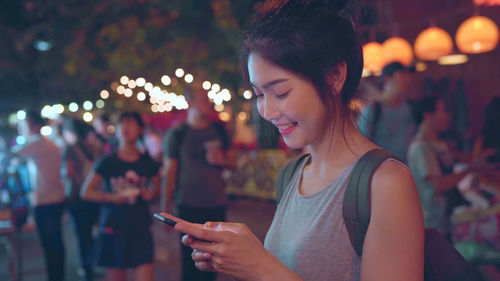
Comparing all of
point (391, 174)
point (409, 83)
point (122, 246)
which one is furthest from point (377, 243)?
point (409, 83)

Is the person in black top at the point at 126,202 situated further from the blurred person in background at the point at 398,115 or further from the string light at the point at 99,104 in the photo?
the string light at the point at 99,104

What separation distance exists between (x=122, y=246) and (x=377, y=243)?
121 inches

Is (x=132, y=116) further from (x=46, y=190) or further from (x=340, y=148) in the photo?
(x=340, y=148)

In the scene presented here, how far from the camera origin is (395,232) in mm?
1053

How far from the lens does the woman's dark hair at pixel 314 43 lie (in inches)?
47.9

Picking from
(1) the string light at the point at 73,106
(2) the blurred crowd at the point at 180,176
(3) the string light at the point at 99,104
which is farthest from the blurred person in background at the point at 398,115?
(1) the string light at the point at 73,106

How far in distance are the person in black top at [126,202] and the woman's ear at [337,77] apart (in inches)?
117

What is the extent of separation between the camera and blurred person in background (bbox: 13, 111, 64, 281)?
16.7ft

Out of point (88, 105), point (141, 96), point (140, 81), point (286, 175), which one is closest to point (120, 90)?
point (141, 96)

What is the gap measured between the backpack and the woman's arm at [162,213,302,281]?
207 mm

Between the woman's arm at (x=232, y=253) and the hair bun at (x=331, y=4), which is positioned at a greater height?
the hair bun at (x=331, y=4)

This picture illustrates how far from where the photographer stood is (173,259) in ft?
21.0

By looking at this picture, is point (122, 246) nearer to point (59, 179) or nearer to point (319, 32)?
point (59, 179)

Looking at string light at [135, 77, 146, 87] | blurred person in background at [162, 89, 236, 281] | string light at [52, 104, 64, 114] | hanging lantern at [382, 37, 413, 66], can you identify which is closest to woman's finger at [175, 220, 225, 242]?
blurred person in background at [162, 89, 236, 281]
